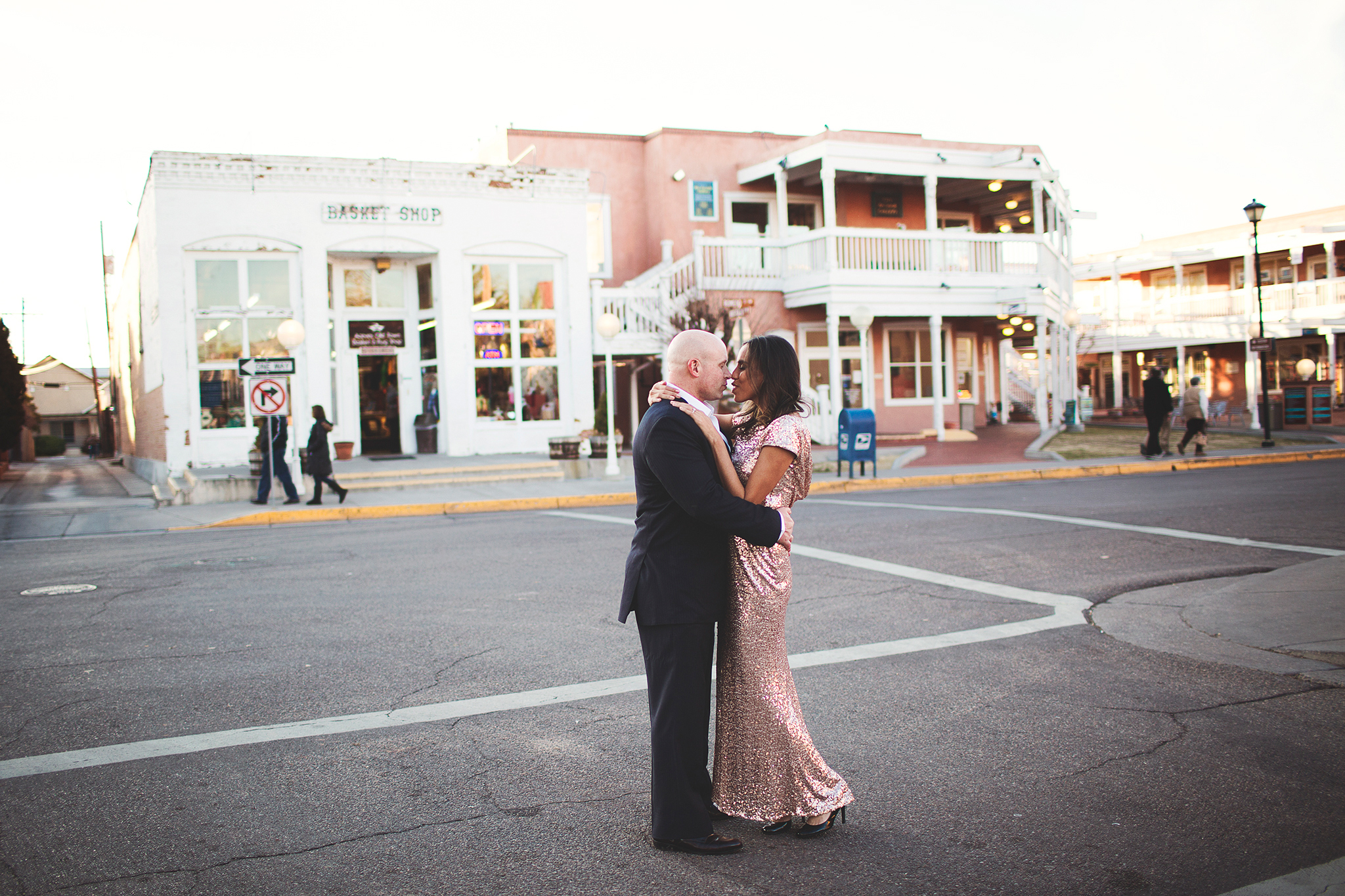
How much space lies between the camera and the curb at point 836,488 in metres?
14.7

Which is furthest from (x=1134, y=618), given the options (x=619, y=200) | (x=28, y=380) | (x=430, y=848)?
(x=28, y=380)

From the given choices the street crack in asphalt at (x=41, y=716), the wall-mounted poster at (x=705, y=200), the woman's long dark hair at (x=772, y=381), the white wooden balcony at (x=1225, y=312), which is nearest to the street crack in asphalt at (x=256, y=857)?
the street crack in asphalt at (x=41, y=716)

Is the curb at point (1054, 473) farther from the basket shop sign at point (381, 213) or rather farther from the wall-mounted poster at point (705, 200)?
the wall-mounted poster at point (705, 200)

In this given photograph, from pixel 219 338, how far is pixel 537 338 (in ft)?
21.9

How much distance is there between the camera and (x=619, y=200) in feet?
85.1

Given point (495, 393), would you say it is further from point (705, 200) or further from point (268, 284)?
point (705, 200)

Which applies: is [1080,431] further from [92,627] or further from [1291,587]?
[92,627]

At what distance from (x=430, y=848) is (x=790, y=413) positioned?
6.60 ft

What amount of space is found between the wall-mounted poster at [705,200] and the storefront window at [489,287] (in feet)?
19.7

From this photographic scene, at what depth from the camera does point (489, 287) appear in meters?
22.2

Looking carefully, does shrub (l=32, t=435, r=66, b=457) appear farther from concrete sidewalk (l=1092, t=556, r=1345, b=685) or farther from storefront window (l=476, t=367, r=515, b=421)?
concrete sidewalk (l=1092, t=556, r=1345, b=685)

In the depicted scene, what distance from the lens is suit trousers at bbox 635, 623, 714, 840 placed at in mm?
3391

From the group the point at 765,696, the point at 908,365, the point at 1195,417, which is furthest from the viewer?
the point at 908,365

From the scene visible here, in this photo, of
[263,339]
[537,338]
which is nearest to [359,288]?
[263,339]
